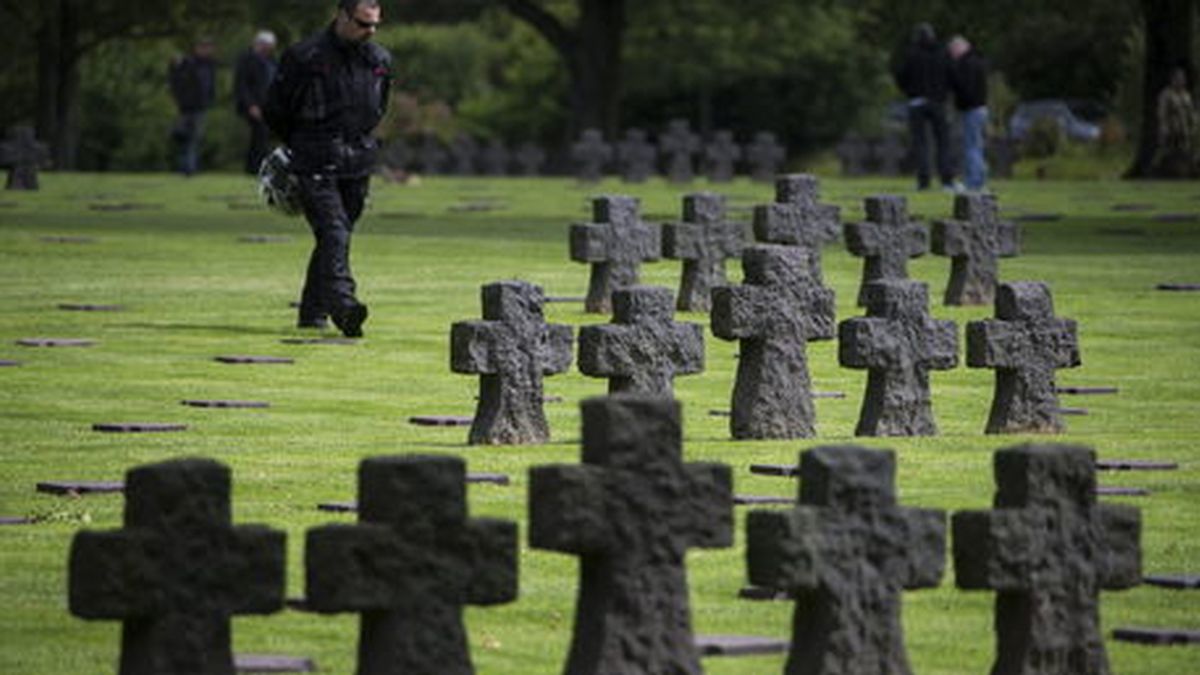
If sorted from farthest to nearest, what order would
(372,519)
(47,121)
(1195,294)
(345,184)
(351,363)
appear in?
1. (47,121)
2. (1195,294)
3. (345,184)
4. (351,363)
5. (372,519)

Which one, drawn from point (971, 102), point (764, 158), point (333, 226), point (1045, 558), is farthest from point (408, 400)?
point (764, 158)

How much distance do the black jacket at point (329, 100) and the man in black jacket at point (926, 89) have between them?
29617mm

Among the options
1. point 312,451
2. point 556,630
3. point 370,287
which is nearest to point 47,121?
point 370,287

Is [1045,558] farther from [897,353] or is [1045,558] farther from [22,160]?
[22,160]

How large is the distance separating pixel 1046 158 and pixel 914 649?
6914 centimetres

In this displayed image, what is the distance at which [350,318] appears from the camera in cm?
2427

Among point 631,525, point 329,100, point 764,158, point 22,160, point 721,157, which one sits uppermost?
point 329,100

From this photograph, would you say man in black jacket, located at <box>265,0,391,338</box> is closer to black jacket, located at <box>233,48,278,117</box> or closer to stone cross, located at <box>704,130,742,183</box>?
black jacket, located at <box>233,48,278,117</box>

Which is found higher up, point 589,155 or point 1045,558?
point 1045,558

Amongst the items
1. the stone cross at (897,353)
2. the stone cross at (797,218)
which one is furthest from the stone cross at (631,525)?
the stone cross at (797,218)

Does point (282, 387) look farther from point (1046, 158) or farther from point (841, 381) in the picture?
point (1046, 158)

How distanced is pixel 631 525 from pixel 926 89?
45.0 metres

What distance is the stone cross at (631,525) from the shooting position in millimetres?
9375

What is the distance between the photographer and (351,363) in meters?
22.7
